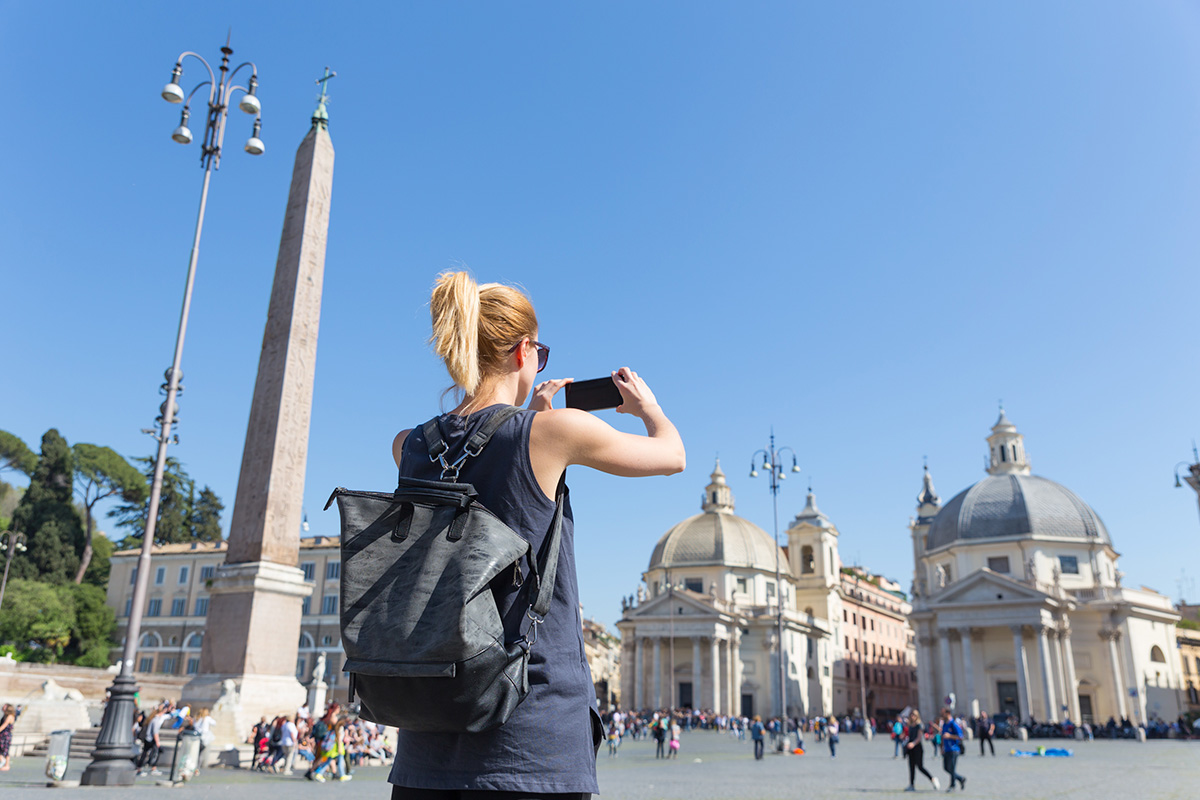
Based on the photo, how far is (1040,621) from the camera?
51.3m

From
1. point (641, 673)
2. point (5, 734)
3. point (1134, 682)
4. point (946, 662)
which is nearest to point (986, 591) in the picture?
point (946, 662)

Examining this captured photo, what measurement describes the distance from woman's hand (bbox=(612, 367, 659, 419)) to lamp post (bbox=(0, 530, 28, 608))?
→ 175ft

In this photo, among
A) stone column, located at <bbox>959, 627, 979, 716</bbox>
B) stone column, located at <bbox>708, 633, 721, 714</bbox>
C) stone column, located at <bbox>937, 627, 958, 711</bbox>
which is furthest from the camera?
stone column, located at <bbox>708, 633, 721, 714</bbox>

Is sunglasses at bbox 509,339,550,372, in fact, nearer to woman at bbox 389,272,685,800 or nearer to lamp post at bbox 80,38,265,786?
woman at bbox 389,272,685,800

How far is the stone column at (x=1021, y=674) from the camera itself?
5088 cm

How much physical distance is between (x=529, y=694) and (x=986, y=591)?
58.4 m

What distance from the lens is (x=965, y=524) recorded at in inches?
2382

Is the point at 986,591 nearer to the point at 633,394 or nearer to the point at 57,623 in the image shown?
the point at 57,623

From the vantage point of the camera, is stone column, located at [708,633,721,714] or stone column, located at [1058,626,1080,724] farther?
stone column, located at [708,633,721,714]

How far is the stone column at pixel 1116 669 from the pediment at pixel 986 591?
5457 mm

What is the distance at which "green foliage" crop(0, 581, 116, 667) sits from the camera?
46656 millimetres

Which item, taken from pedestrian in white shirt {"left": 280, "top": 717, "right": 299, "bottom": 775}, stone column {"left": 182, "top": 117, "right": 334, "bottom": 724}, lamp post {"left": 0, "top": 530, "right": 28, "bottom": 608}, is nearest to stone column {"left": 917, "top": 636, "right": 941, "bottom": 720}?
stone column {"left": 182, "top": 117, "right": 334, "bottom": 724}

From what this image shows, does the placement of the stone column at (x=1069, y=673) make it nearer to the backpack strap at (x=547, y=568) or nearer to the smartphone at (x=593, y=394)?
the smartphone at (x=593, y=394)

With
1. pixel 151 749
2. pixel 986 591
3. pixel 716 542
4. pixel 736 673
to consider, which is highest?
pixel 716 542
